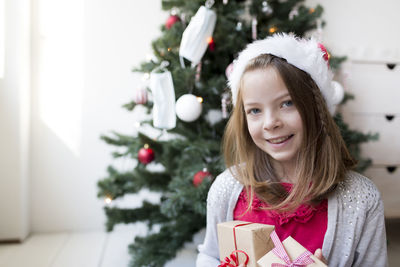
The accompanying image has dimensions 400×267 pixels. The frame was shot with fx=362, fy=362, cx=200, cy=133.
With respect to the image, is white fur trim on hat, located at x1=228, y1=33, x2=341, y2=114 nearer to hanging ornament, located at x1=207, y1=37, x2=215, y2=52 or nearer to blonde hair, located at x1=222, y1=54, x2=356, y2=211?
blonde hair, located at x1=222, y1=54, x2=356, y2=211

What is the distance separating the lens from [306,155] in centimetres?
89

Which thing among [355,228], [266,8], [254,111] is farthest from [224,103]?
[355,228]

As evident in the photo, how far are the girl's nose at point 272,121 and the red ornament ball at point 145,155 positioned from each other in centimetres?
87

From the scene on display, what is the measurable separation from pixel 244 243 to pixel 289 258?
0.30 ft

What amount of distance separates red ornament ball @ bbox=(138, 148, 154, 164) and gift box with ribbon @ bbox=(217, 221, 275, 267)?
2.87 ft

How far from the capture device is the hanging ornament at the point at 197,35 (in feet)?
4.81

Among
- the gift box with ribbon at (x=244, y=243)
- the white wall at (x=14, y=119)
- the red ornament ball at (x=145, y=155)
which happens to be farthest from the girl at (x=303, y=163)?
the white wall at (x=14, y=119)

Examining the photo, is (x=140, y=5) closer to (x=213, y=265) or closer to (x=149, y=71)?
(x=149, y=71)

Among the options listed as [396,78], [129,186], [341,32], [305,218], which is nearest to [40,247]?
Result: [129,186]

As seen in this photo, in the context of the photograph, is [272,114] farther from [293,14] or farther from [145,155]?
[293,14]

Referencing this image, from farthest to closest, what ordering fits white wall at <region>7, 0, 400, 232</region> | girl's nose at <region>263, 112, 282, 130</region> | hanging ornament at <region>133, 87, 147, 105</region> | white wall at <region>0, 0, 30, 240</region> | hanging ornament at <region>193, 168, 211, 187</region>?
white wall at <region>7, 0, 400, 232</region> → white wall at <region>0, 0, 30, 240</region> → hanging ornament at <region>133, 87, 147, 105</region> → hanging ornament at <region>193, 168, 211, 187</region> → girl's nose at <region>263, 112, 282, 130</region>

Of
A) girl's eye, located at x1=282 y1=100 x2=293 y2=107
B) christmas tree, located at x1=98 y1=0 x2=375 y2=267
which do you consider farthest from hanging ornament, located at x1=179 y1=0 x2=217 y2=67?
girl's eye, located at x1=282 y1=100 x2=293 y2=107

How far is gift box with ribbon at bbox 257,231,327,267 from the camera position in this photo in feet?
2.26

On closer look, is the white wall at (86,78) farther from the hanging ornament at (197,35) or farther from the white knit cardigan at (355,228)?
the white knit cardigan at (355,228)
